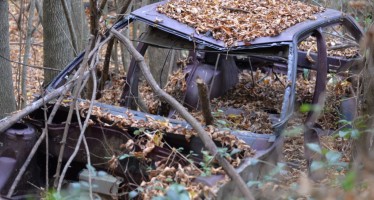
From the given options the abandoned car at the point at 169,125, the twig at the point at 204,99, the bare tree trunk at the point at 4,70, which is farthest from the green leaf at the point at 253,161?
the bare tree trunk at the point at 4,70

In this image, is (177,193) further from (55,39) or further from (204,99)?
(55,39)

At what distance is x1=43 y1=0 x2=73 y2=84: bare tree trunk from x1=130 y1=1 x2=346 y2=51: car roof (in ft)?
10.0

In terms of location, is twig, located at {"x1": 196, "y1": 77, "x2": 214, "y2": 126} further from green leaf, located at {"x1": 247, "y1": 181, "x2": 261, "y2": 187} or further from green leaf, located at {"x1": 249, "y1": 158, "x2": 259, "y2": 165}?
green leaf, located at {"x1": 247, "y1": 181, "x2": 261, "y2": 187}

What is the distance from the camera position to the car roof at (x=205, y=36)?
541cm

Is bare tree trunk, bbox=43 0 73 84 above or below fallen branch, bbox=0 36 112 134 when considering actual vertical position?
above

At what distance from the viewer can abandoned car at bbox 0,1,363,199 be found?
4.73 meters

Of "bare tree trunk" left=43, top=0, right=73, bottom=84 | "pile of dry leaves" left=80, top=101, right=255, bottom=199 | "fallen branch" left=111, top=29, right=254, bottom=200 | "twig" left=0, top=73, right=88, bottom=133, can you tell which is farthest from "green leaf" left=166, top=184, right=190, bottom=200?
"bare tree trunk" left=43, top=0, right=73, bottom=84

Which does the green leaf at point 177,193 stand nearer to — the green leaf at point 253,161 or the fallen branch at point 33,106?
the green leaf at point 253,161

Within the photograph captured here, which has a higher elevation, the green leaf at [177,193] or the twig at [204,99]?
the twig at [204,99]

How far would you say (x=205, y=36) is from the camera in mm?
5602

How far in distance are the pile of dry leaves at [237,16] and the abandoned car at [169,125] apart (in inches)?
2.6

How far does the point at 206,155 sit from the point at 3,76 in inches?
178

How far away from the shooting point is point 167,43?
597 centimetres

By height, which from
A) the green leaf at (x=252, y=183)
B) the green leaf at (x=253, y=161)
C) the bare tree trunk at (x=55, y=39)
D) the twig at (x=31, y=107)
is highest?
the bare tree trunk at (x=55, y=39)
